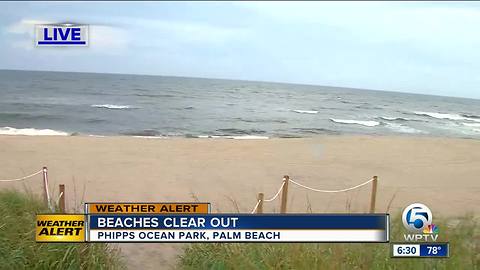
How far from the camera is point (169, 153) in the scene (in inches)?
452

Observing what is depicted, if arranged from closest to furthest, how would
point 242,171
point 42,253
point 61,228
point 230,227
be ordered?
point 230,227
point 61,228
point 42,253
point 242,171

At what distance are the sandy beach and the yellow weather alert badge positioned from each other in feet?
3.94

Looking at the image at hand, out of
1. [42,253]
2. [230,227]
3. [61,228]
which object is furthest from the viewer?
[42,253]

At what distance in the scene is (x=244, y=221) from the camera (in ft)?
9.68

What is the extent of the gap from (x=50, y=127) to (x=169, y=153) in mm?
10596

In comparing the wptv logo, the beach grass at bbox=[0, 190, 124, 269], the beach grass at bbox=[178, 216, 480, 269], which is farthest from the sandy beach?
the wptv logo

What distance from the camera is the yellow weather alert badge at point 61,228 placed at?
3.06m

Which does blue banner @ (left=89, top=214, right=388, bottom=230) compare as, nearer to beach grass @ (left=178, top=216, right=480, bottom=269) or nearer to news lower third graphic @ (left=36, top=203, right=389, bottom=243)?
news lower third graphic @ (left=36, top=203, right=389, bottom=243)

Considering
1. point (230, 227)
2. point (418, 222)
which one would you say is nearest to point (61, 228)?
point (230, 227)

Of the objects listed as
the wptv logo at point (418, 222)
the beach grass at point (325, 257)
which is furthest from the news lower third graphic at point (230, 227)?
the beach grass at point (325, 257)

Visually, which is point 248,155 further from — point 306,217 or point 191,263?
point 306,217

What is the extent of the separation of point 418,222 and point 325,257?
0.80 meters

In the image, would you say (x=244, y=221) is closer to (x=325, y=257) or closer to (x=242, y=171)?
(x=325, y=257)

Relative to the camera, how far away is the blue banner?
2918 mm
